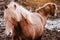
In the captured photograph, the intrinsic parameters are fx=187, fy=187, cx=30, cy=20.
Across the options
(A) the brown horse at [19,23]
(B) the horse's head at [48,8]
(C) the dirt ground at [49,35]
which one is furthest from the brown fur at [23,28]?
(C) the dirt ground at [49,35]

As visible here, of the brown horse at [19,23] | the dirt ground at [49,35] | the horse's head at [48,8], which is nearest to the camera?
the brown horse at [19,23]

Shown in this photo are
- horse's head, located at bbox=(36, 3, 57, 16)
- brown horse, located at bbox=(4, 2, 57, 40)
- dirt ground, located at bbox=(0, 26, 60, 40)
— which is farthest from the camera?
dirt ground, located at bbox=(0, 26, 60, 40)

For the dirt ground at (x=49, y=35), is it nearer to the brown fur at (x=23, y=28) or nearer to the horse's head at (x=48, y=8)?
the horse's head at (x=48, y=8)

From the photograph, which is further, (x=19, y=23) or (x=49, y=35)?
(x=49, y=35)

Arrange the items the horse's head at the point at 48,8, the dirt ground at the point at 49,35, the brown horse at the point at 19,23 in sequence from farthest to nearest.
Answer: the dirt ground at the point at 49,35, the horse's head at the point at 48,8, the brown horse at the point at 19,23

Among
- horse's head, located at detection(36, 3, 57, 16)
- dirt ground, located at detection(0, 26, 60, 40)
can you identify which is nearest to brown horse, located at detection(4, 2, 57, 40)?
horse's head, located at detection(36, 3, 57, 16)

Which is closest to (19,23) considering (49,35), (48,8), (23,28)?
(23,28)

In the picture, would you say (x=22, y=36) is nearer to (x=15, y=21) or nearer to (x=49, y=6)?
(x=15, y=21)

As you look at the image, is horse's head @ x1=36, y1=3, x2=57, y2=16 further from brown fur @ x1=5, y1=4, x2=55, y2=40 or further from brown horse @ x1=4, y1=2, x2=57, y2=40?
brown horse @ x1=4, y1=2, x2=57, y2=40

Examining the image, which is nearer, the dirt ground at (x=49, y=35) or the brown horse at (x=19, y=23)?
the brown horse at (x=19, y=23)

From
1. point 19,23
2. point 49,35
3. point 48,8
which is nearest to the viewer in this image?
point 19,23

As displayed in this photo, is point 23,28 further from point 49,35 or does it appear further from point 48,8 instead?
point 49,35

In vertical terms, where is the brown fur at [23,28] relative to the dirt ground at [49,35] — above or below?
above

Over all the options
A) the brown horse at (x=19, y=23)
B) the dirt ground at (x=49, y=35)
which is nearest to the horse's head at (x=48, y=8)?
the brown horse at (x=19, y=23)
